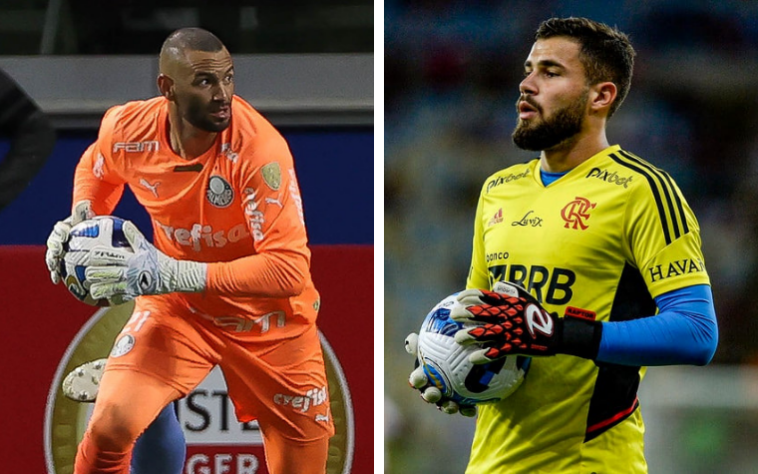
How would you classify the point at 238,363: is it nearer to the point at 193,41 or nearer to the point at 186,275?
the point at 186,275

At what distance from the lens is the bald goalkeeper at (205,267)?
10.2 feet

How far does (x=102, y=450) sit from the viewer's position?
3.14 meters

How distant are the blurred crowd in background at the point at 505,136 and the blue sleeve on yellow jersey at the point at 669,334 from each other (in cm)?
92

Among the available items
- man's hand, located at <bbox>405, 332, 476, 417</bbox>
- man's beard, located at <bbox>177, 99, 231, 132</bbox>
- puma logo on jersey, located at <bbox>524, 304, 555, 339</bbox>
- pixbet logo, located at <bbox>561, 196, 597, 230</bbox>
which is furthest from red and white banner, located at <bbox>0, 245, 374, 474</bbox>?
puma logo on jersey, located at <bbox>524, 304, 555, 339</bbox>

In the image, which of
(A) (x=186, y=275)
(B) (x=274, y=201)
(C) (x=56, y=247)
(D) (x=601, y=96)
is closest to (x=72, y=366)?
(C) (x=56, y=247)

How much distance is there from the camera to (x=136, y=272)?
3080 millimetres

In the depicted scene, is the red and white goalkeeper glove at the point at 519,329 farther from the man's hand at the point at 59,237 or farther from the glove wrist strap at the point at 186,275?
the man's hand at the point at 59,237

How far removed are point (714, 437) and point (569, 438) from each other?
1073mm

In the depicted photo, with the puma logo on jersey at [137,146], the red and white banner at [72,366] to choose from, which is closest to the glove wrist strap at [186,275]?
the red and white banner at [72,366]

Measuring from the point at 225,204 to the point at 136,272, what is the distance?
34 cm

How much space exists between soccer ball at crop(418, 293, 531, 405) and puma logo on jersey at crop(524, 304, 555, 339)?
15 cm

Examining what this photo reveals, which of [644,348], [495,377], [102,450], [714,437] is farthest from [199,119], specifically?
[714,437]

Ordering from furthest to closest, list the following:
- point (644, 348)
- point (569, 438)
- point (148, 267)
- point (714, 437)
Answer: point (714, 437) → point (148, 267) → point (569, 438) → point (644, 348)

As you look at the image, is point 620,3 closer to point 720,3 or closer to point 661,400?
point 720,3
